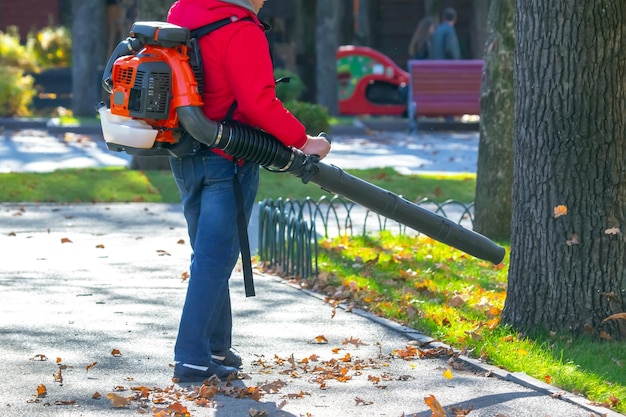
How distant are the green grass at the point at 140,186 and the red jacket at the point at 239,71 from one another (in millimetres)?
7361

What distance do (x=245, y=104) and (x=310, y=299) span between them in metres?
2.79

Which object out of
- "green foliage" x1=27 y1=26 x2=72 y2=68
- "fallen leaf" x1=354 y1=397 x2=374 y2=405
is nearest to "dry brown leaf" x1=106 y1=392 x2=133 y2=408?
"fallen leaf" x1=354 y1=397 x2=374 y2=405

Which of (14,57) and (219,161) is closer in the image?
(219,161)

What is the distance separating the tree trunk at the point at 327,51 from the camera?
964 inches

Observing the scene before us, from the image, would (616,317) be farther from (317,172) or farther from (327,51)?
(327,51)

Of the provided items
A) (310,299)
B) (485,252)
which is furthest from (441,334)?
(310,299)

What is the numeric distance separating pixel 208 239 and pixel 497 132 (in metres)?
5.30

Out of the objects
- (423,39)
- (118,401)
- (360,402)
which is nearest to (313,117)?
(423,39)

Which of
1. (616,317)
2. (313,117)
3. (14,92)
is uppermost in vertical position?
(14,92)

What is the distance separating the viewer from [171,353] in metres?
6.35

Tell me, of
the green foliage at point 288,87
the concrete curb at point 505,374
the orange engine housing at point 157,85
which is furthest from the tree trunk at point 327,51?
the orange engine housing at point 157,85

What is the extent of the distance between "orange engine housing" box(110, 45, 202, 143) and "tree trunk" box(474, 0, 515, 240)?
17.8ft

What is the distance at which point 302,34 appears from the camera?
29422 mm

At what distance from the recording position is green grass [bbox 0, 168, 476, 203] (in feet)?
42.7
